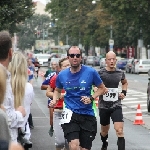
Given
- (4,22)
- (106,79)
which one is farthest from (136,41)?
(106,79)

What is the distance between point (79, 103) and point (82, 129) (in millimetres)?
330

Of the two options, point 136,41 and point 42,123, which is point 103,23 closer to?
point 136,41

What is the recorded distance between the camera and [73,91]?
8.91 metres

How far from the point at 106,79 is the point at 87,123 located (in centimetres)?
261

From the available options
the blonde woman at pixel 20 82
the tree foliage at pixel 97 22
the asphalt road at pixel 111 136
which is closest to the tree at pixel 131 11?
the tree foliage at pixel 97 22

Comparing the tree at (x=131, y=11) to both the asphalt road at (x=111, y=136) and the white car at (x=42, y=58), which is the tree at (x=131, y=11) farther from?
the asphalt road at (x=111, y=136)

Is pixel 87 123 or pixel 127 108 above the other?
pixel 87 123

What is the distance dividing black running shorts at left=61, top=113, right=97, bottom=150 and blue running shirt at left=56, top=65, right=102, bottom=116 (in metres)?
0.08

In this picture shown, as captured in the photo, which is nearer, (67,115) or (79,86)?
(79,86)

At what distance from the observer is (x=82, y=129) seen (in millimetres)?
8922

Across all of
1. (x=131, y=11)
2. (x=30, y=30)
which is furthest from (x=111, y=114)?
(x=30, y=30)

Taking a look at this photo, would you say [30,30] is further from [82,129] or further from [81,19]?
[82,129]

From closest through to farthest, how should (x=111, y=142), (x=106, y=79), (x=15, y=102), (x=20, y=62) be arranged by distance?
1. (x=15, y=102)
2. (x=20, y=62)
3. (x=106, y=79)
4. (x=111, y=142)

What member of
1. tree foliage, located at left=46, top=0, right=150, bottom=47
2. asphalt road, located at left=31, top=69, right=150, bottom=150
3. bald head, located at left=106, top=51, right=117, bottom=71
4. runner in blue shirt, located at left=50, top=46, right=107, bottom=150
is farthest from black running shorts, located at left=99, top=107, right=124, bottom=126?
tree foliage, located at left=46, top=0, right=150, bottom=47
